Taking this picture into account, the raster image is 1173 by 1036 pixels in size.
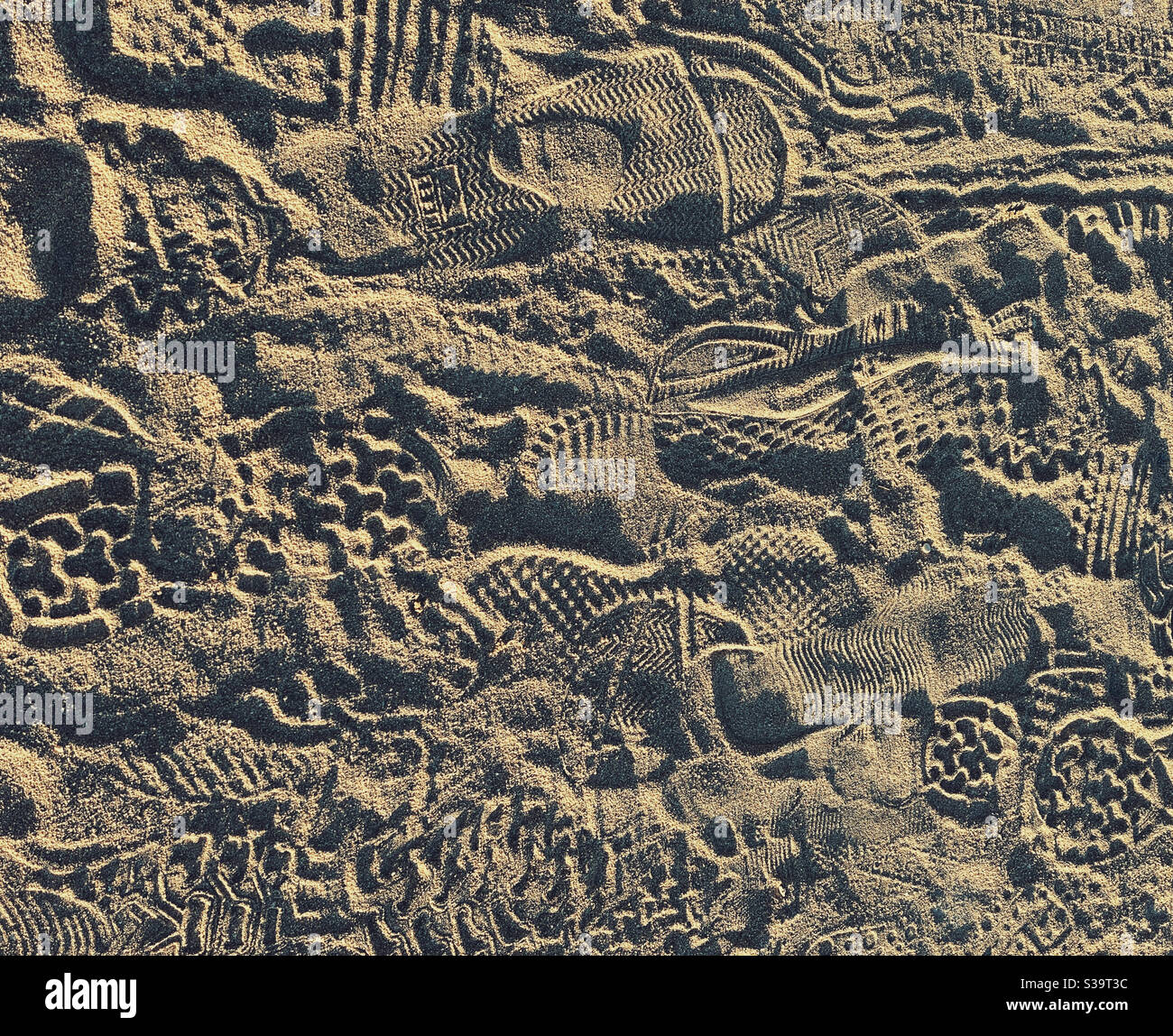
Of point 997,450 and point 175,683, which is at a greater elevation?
point 997,450

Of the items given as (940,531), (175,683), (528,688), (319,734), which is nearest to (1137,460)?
(940,531)

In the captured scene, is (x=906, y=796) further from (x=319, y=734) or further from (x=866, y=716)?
(x=319, y=734)

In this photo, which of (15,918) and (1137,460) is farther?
(1137,460)

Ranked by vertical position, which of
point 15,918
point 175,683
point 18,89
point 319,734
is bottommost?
point 15,918

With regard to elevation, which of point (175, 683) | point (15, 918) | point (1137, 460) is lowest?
point (15, 918)

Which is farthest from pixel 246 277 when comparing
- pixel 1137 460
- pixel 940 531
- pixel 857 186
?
pixel 1137 460

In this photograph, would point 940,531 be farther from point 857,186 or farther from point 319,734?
point 319,734
